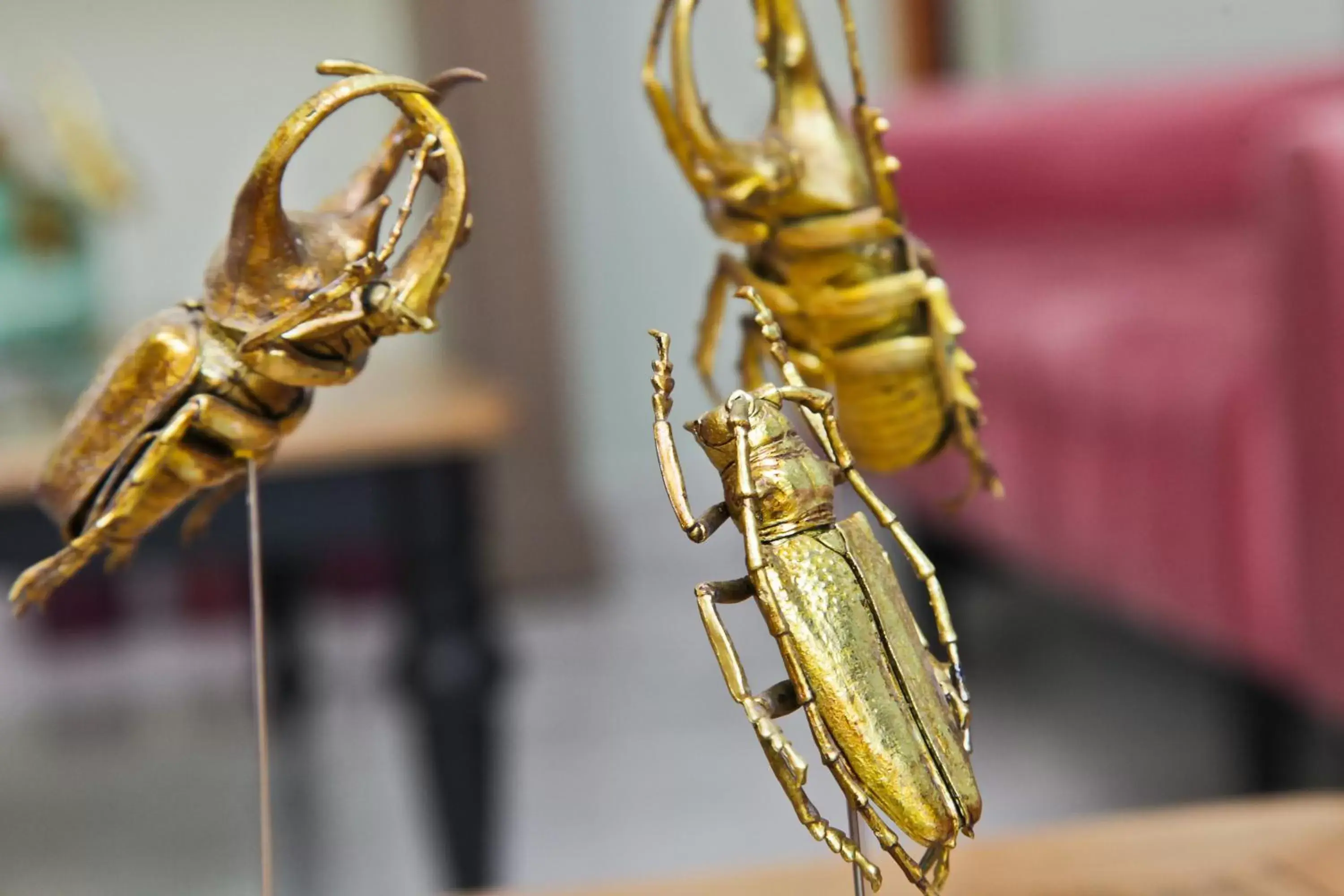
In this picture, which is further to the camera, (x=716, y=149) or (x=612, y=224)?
(x=612, y=224)

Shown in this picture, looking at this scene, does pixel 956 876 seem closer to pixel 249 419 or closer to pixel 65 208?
pixel 249 419

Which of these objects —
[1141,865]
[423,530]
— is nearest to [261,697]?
[1141,865]

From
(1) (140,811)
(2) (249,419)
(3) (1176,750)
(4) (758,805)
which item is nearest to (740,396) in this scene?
(2) (249,419)

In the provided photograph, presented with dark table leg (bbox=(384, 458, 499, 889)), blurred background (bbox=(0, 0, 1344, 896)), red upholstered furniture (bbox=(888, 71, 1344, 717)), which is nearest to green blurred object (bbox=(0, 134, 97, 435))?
blurred background (bbox=(0, 0, 1344, 896))

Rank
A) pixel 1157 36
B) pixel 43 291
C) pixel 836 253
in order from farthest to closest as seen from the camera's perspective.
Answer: pixel 1157 36 → pixel 43 291 → pixel 836 253

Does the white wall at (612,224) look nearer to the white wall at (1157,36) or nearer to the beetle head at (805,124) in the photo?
the white wall at (1157,36)

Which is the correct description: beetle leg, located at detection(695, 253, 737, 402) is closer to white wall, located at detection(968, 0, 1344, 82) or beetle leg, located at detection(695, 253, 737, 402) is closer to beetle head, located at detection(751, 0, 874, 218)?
beetle head, located at detection(751, 0, 874, 218)

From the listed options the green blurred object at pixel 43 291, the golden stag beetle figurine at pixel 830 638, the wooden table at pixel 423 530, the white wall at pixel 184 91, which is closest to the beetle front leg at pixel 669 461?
the golden stag beetle figurine at pixel 830 638

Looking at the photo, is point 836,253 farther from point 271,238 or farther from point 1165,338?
point 1165,338

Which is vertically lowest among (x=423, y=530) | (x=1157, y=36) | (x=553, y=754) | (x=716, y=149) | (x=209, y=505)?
(x=553, y=754)
